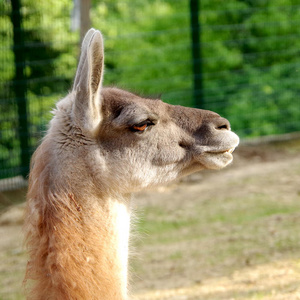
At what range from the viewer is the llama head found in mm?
2869

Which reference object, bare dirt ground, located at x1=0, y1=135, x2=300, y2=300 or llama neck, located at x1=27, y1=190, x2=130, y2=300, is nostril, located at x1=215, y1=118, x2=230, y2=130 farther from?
bare dirt ground, located at x1=0, y1=135, x2=300, y2=300

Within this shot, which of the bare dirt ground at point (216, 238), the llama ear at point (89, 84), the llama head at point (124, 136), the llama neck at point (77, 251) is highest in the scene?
the llama ear at point (89, 84)

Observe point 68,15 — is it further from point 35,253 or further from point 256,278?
point 35,253

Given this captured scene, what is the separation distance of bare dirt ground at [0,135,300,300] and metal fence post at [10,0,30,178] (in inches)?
18.5

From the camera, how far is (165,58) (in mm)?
8227

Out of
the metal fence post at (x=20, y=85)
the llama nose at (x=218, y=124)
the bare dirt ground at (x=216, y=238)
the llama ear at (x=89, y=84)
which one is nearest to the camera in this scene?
the llama ear at (x=89, y=84)

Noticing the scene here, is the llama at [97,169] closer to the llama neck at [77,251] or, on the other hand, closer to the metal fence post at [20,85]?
the llama neck at [77,251]

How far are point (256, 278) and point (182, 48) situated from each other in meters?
4.41

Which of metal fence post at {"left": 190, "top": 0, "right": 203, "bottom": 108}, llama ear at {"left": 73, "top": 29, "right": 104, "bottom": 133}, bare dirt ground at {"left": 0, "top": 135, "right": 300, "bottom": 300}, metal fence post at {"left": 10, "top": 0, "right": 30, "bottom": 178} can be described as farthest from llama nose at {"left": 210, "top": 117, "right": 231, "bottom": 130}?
metal fence post at {"left": 190, "top": 0, "right": 203, "bottom": 108}

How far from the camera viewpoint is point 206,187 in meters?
7.30

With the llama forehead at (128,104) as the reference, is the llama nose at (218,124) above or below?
below

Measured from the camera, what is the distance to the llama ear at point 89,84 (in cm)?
279

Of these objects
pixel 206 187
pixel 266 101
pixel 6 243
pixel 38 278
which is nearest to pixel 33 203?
pixel 38 278

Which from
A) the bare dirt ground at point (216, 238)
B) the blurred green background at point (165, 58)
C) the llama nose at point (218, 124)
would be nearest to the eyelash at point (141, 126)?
the llama nose at point (218, 124)
